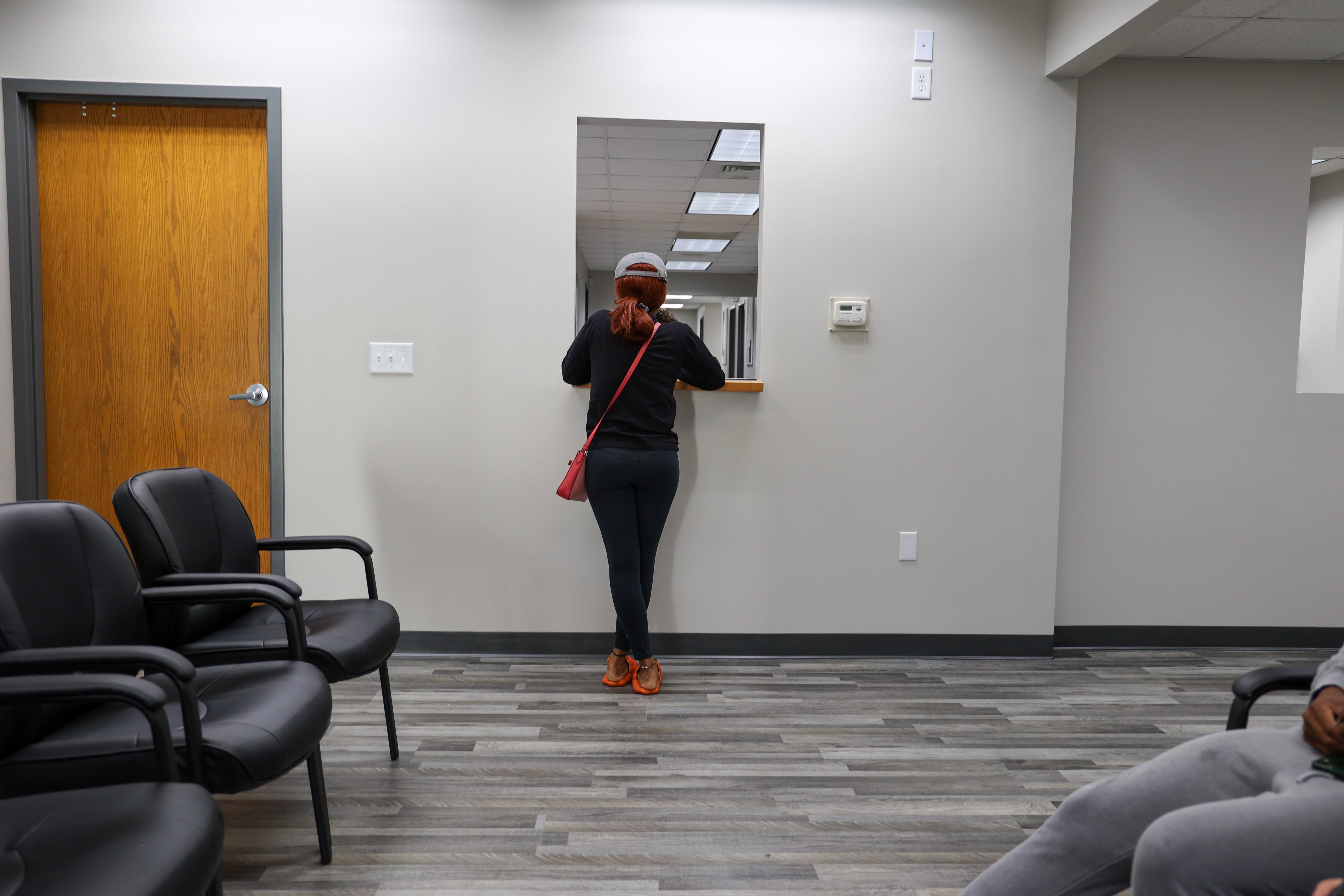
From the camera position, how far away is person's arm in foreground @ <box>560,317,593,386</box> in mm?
2826

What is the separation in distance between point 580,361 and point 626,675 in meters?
1.17

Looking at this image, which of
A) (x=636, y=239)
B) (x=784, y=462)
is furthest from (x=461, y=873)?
(x=636, y=239)

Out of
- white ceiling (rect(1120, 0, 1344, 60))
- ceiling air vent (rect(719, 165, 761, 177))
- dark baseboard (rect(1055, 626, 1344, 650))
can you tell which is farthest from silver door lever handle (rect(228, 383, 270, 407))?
ceiling air vent (rect(719, 165, 761, 177))

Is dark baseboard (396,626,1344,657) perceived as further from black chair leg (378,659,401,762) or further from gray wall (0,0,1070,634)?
black chair leg (378,659,401,762)

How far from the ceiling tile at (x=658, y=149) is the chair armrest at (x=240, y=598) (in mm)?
4295

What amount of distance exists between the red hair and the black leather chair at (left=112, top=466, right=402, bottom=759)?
1.08m

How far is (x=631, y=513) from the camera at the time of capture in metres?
2.80

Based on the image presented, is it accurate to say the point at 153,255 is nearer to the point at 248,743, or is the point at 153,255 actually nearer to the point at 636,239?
A: the point at 248,743

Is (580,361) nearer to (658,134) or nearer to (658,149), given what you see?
(658,134)

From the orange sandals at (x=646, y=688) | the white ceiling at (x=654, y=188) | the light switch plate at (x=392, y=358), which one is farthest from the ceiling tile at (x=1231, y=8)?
the light switch plate at (x=392, y=358)

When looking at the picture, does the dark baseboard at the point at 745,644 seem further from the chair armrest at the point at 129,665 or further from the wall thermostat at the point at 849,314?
the chair armrest at the point at 129,665

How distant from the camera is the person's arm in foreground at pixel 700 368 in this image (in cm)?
284

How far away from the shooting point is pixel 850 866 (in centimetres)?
178

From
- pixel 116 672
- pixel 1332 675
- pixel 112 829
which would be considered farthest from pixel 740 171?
pixel 112 829
